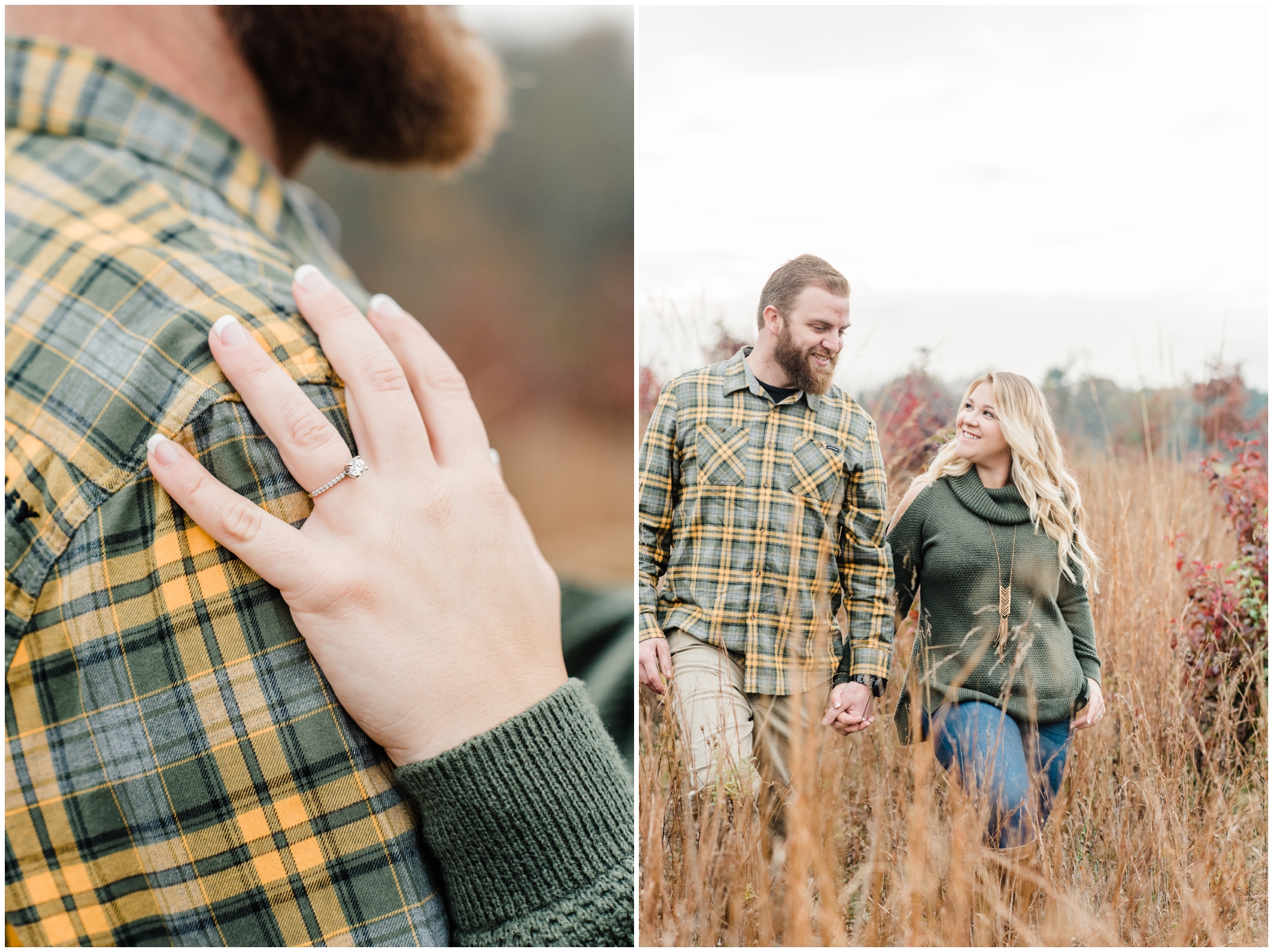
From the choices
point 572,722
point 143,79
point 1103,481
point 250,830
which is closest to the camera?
point 250,830

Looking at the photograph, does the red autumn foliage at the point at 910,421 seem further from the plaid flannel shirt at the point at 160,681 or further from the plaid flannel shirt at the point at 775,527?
the plaid flannel shirt at the point at 160,681

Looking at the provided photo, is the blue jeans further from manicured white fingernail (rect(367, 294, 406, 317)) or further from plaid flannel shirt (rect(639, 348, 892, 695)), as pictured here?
manicured white fingernail (rect(367, 294, 406, 317))

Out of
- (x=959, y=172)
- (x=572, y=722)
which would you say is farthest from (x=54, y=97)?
(x=959, y=172)

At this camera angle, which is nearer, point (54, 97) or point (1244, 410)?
point (54, 97)

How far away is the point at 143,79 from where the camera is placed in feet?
3.61

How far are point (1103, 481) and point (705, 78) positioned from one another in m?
0.88

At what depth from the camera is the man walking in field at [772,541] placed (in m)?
1.18

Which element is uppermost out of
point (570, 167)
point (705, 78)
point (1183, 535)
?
point (570, 167)

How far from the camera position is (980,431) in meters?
1.20

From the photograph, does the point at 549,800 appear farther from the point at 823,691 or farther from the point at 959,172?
the point at 959,172

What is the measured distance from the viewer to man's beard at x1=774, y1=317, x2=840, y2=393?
1199 mm

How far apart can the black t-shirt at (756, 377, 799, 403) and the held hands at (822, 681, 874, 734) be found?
1.40 feet

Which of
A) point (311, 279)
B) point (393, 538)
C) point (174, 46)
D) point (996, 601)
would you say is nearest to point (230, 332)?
point (311, 279)

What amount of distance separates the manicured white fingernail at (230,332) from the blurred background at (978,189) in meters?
0.58
